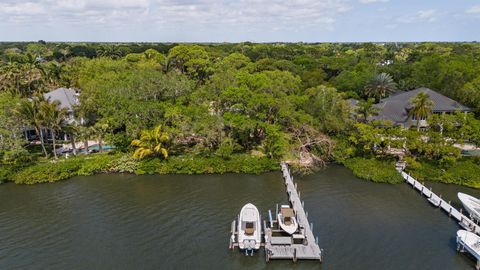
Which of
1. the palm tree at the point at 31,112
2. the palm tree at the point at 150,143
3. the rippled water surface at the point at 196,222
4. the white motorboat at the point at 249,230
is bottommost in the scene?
the rippled water surface at the point at 196,222

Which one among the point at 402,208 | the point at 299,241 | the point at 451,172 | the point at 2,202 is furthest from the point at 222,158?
the point at 451,172

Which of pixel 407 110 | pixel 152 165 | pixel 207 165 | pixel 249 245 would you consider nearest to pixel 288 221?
pixel 249 245

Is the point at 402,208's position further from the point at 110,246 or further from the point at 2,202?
the point at 2,202

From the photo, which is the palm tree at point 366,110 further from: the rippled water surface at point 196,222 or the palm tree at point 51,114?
the palm tree at point 51,114

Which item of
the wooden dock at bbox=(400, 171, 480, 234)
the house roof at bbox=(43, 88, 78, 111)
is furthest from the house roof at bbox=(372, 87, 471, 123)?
the house roof at bbox=(43, 88, 78, 111)

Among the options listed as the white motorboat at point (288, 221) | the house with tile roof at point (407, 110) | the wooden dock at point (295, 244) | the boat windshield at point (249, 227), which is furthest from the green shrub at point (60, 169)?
the house with tile roof at point (407, 110)

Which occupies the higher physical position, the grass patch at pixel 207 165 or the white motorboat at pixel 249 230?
the grass patch at pixel 207 165
